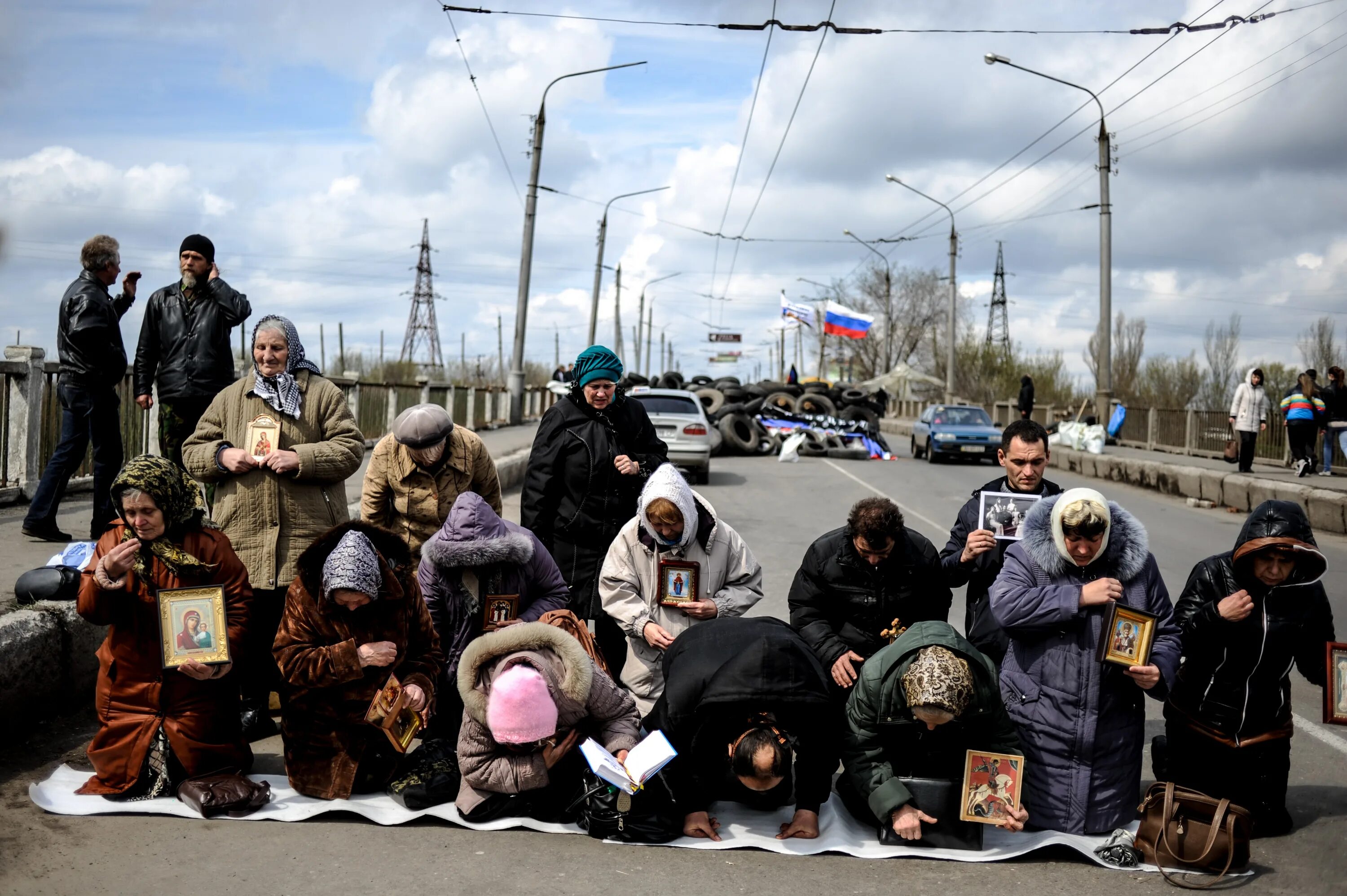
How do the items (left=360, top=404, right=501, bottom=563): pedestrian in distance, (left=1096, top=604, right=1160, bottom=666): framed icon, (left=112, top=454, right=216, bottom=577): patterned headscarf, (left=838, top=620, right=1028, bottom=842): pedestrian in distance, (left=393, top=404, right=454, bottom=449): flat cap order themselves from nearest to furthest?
(left=838, top=620, right=1028, bottom=842): pedestrian in distance < (left=1096, top=604, right=1160, bottom=666): framed icon < (left=112, top=454, right=216, bottom=577): patterned headscarf < (left=393, top=404, right=454, bottom=449): flat cap < (left=360, top=404, right=501, bottom=563): pedestrian in distance

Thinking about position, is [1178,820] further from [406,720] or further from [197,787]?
[197,787]

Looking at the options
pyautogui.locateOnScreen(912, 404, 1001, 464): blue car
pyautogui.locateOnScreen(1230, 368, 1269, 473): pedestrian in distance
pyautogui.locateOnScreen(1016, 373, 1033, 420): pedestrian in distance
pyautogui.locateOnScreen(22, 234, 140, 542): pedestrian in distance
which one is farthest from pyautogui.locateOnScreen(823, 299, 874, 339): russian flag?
pyautogui.locateOnScreen(22, 234, 140, 542): pedestrian in distance

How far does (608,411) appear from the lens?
6641 millimetres

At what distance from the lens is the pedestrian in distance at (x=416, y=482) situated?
240 inches

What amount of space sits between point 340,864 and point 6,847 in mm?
1225

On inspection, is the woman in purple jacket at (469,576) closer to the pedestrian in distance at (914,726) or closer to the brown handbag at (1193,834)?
the pedestrian in distance at (914,726)

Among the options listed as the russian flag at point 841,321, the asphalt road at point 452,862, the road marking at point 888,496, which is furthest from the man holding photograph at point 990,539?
the russian flag at point 841,321

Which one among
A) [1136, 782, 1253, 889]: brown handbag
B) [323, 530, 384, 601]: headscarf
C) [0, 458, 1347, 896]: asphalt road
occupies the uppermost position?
[323, 530, 384, 601]: headscarf

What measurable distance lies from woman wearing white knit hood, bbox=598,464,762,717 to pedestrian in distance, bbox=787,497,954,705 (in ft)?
1.36

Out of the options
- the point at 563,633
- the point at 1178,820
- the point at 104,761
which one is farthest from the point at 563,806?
the point at 1178,820

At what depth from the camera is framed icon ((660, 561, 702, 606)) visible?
555 centimetres

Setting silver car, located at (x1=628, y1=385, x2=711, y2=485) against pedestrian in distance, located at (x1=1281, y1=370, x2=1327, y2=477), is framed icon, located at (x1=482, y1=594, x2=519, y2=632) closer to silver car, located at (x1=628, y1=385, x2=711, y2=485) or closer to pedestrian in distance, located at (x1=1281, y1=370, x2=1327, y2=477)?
silver car, located at (x1=628, y1=385, x2=711, y2=485)

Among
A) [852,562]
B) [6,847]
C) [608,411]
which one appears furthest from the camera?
[608,411]

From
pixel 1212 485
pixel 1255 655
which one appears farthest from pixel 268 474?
pixel 1212 485
